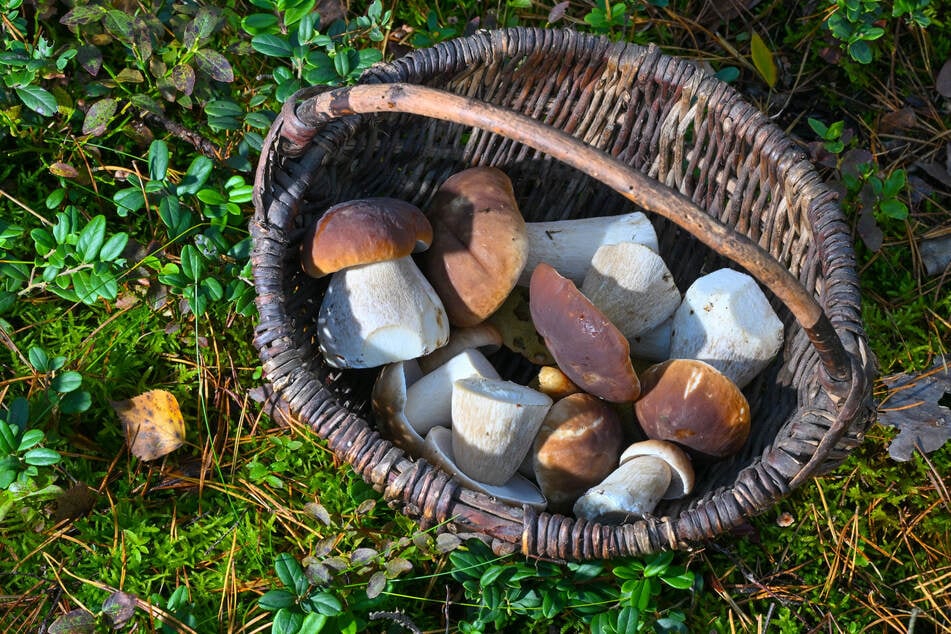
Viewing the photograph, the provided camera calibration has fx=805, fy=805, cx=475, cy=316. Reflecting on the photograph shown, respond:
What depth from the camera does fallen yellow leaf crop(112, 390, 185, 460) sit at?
6.84ft

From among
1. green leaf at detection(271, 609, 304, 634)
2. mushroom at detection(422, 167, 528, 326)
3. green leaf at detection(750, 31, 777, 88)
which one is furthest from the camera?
green leaf at detection(750, 31, 777, 88)

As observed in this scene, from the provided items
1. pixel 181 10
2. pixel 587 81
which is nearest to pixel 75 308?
pixel 181 10

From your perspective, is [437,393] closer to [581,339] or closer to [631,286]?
[581,339]

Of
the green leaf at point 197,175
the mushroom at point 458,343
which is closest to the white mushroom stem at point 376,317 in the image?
the mushroom at point 458,343

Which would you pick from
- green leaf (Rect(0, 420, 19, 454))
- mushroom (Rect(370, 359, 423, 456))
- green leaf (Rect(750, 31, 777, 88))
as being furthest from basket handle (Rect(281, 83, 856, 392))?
green leaf (Rect(750, 31, 777, 88))

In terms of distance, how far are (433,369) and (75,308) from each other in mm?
1055

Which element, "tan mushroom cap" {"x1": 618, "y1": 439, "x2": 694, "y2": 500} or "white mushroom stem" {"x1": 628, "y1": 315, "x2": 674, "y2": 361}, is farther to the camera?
"white mushroom stem" {"x1": 628, "y1": 315, "x2": 674, "y2": 361}

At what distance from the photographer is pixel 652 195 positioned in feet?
4.70

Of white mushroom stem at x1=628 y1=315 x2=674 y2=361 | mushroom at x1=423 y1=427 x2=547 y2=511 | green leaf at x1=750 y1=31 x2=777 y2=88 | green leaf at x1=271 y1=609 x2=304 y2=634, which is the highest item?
green leaf at x1=750 y1=31 x2=777 y2=88

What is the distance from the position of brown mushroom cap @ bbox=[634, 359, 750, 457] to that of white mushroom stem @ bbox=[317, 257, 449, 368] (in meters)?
0.55

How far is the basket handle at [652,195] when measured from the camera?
1.42 metres

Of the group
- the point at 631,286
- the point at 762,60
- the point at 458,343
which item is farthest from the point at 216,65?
the point at 762,60

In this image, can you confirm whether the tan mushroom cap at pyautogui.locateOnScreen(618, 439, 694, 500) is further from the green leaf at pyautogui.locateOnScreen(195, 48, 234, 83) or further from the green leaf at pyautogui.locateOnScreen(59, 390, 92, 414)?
the green leaf at pyautogui.locateOnScreen(195, 48, 234, 83)

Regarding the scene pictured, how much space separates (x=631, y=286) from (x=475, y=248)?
0.40 metres
